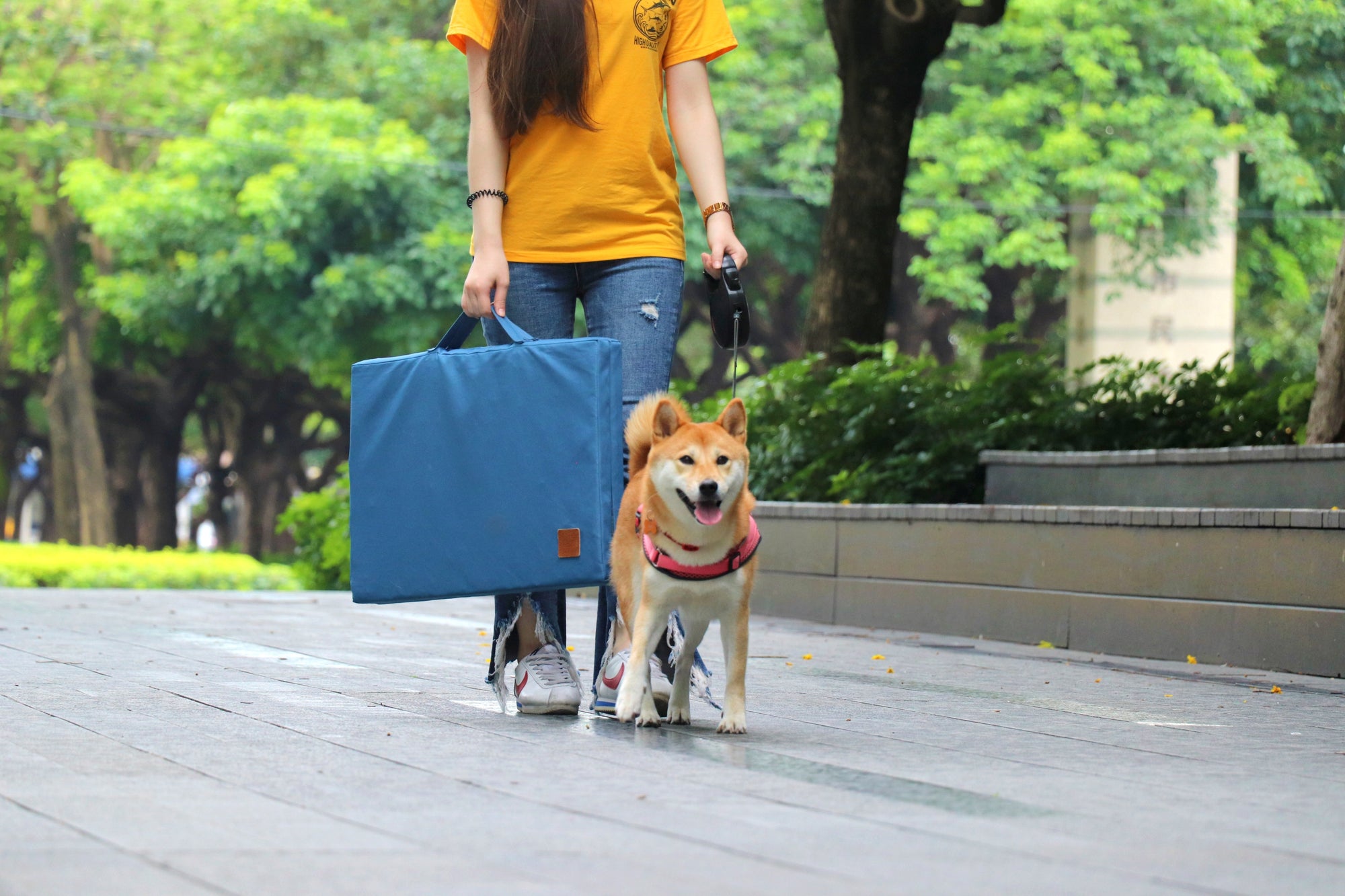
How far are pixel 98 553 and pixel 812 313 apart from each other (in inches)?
416

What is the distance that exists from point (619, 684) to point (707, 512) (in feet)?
2.48

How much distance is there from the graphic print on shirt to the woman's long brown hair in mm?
176

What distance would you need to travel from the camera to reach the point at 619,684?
5.14 m

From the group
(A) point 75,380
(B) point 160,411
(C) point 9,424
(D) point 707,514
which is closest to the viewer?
(D) point 707,514

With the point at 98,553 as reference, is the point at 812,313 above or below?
above

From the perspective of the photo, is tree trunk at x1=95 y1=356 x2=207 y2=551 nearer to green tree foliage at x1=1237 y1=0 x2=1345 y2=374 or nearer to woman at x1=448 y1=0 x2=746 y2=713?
green tree foliage at x1=1237 y1=0 x2=1345 y2=374

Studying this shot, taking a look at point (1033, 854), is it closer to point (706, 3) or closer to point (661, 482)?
point (661, 482)

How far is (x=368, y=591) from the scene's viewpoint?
4992 mm

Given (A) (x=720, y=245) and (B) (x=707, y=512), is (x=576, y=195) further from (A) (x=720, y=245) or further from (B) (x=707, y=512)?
(B) (x=707, y=512)

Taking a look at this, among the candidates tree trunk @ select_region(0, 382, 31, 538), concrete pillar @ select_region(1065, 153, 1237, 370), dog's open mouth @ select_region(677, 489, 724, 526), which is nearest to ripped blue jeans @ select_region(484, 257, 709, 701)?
dog's open mouth @ select_region(677, 489, 724, 526)

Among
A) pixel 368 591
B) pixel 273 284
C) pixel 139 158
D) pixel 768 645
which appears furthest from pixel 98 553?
pixel 368 591

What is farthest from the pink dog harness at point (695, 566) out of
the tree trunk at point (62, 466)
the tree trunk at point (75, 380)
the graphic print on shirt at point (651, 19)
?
the tree trunk at point (62, 466)

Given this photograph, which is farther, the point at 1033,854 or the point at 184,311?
the point at 184,311

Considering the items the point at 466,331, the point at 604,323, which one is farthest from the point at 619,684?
the point at 466,331
